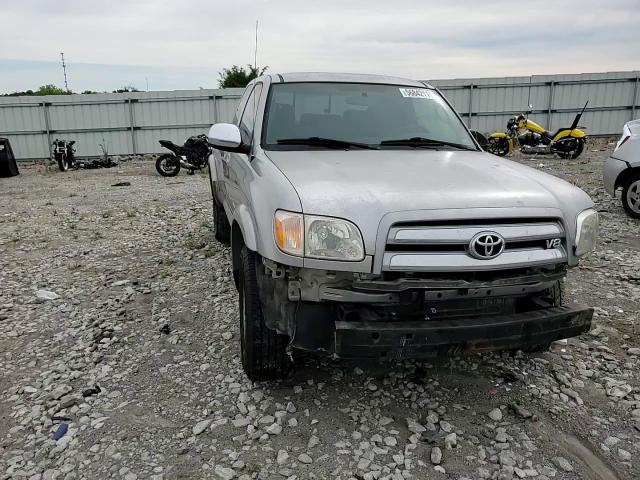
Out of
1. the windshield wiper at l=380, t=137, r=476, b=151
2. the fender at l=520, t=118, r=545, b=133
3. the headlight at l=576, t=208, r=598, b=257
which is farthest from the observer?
the fender at l=520, t=118, r=545, b=133

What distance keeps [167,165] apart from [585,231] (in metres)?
12.8

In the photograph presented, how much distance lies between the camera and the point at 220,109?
18094mm

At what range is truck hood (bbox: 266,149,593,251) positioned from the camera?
246 centimetres

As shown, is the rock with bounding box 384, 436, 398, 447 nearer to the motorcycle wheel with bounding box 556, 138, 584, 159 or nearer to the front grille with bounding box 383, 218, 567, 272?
the front grille with bounding box 383, 218, 567, 272

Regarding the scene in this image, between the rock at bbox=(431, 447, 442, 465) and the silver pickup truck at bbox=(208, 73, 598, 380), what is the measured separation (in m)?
0.51

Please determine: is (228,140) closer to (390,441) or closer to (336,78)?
(336,78)

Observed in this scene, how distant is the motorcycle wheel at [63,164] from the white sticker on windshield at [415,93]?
14.3 meters

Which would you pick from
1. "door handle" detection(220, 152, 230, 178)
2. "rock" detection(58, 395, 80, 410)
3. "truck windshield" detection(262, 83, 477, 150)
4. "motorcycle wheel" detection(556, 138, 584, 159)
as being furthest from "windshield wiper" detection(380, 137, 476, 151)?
"motorcycle wheel" detection(556, 138, 584, 159)

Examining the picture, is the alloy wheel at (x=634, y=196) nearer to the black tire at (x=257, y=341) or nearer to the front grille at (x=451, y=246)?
the front grille at (x=451, y=246)

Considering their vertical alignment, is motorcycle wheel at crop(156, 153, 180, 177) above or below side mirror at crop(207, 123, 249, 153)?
below

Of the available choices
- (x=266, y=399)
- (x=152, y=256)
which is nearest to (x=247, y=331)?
(x=266, y=399)

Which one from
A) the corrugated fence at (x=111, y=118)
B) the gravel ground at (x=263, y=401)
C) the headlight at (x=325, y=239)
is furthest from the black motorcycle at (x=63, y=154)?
the headlight at (x=325, y=239)

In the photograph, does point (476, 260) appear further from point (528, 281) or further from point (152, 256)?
point (152, 256)

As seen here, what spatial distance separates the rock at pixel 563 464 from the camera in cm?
245
